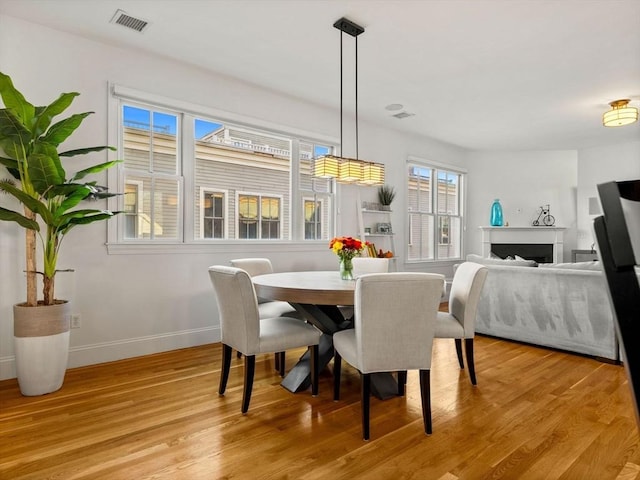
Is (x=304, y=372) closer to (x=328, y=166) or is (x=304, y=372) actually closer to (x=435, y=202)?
(x=328, y=166)

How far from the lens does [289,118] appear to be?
450cm

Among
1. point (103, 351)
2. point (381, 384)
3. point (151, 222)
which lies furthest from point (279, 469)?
point (151, 222)

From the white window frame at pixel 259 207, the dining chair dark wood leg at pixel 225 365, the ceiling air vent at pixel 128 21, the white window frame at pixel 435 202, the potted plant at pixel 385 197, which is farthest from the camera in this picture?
the white window frame at pixel 435 202

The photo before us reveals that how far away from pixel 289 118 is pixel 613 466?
4.05m

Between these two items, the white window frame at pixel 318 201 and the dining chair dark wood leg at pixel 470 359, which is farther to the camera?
the white window frame at pixel 318 201

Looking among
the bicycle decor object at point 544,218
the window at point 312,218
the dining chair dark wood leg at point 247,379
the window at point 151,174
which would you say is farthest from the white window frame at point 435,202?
the dining chair dark wood leg at point 247,379

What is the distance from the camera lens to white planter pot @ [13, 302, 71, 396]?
2.55 meters

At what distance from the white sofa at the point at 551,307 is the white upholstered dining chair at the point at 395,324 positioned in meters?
2.04

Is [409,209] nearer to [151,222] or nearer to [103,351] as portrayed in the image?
[151,222]

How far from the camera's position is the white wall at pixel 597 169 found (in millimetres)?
6215

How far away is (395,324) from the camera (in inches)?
80.4

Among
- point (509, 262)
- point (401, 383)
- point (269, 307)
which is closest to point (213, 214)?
point (269, 307)

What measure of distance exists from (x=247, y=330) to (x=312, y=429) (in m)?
0.66

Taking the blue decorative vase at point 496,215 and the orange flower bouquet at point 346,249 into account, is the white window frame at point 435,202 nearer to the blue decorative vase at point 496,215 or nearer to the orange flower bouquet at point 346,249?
the blue decorative vase at point 496,215
